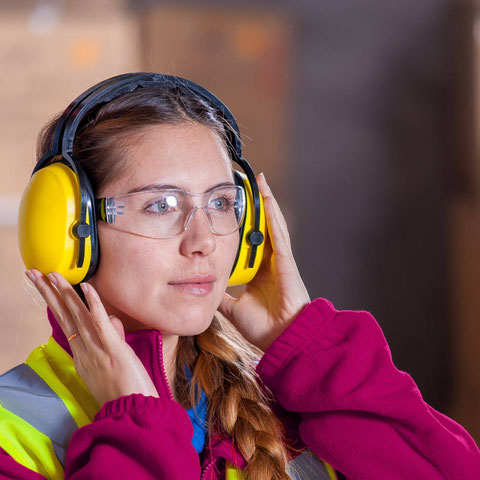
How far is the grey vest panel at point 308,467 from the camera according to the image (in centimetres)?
120

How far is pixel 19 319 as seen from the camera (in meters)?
3.09

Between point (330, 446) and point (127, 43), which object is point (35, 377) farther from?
point (127, 43)

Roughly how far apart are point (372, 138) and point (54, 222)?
2.80m

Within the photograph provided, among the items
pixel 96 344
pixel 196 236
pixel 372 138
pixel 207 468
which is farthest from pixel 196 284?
pixel 372 138

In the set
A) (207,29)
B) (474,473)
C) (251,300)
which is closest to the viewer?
(474,473)

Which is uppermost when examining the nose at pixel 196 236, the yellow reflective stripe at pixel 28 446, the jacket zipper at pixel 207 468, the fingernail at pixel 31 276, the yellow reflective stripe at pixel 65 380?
the nose at pixel 196 236

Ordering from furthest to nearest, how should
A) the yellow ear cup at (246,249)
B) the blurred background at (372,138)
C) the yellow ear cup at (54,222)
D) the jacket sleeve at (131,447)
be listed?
the blurred background at (372,138)
the yellow ear cup at (246,249)
the yellow ear cup at (54,222)
the jacket sleeve at (131,447)

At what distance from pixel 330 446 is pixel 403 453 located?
0.11 meters

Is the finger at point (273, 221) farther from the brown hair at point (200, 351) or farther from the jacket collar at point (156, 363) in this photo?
the jacket collar at point (156, 363)

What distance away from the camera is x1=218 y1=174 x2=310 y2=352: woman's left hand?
1301mm

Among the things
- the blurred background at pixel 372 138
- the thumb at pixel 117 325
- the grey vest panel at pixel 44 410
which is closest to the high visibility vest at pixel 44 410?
the grey vest panel at pixel 44 410

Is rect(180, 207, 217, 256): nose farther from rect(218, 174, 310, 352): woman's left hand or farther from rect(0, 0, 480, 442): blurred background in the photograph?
rect(0, 0, 480, 442): blurred background

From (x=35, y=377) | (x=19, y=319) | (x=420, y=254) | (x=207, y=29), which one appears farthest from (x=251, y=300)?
(x=420, y=254)

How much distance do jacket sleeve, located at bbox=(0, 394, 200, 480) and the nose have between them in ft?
0.75
